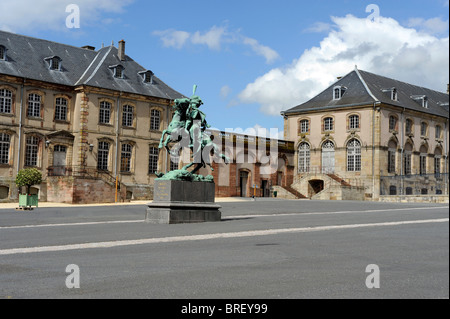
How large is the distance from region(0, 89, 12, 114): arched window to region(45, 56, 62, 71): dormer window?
4.21 m

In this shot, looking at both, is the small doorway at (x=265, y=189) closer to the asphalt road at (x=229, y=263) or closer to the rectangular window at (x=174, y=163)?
the rectangular window at (x=174, y=163)

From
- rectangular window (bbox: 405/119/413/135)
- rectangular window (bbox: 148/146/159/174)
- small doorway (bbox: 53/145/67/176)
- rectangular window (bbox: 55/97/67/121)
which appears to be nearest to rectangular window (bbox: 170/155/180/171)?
rectangular window (bbox: 148/146/159/174)

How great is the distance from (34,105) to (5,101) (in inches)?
77.2

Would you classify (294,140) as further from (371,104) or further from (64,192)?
(64,192)

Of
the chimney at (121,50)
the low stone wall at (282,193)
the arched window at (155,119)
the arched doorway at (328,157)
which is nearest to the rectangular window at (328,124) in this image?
the arched doorway at (328,157)

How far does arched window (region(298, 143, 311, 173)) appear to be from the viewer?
51844 millimetres

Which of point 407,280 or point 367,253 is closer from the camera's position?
point 407,280

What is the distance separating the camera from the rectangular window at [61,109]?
37812 mm

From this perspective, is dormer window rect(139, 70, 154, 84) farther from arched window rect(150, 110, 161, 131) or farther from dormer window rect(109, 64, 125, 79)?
arched window rect(150, 110, 161, 131)

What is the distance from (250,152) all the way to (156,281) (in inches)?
1562

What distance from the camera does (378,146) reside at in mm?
46656

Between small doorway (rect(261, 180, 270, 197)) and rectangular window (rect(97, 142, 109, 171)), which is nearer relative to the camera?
rectangular window (rect(97, 142, 109, 171))

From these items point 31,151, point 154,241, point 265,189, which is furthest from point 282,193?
point 154,241

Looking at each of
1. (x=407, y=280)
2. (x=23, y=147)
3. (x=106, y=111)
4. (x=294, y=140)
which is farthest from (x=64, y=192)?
(x=407, y=280)
